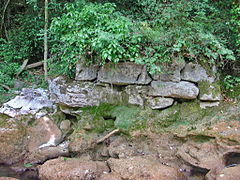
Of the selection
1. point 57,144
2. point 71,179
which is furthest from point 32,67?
point 71,179

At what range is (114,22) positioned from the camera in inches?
160

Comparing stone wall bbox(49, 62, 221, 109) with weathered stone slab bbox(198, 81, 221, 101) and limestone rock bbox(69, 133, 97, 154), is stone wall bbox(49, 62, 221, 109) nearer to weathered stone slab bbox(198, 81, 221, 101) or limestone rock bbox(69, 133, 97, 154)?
weathered stone slab bbox(198, 81, 221, 101)

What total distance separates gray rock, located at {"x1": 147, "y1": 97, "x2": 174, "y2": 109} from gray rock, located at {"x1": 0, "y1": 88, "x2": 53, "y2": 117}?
2.26 metres

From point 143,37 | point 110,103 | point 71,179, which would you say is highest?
point 143,37

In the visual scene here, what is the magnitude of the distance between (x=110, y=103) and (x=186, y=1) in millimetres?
2529

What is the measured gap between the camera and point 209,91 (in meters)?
4.16

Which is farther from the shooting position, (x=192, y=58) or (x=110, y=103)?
(x=110, y=103)

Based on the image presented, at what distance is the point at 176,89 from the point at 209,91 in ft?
1.96

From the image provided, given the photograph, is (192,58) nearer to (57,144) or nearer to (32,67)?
(57,144)

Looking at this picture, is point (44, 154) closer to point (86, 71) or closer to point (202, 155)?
point (86, 71)

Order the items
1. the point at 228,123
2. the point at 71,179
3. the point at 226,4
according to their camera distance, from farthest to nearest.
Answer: the point at 226,4 < the point at 228,123 < the point at 71,179

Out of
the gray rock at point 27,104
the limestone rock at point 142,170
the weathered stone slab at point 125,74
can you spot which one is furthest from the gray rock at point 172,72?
the gray rock at point 27,104

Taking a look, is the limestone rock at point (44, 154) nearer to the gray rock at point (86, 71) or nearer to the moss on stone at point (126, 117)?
the moss on stone at point (126, 117)

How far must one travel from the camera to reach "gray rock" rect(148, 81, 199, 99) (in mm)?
4160
